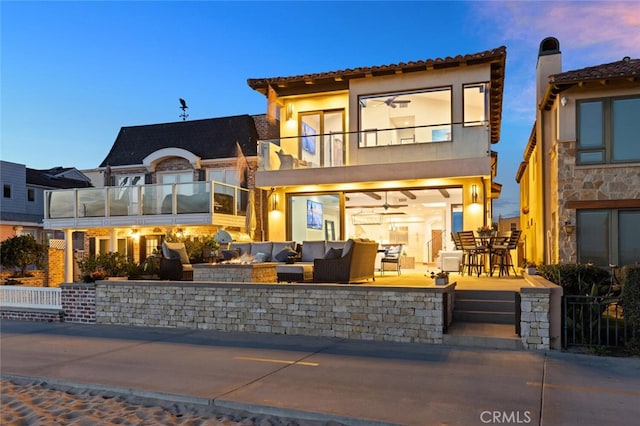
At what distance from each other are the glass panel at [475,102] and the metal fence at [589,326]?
7.42 meters

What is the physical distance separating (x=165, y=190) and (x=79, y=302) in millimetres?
8003

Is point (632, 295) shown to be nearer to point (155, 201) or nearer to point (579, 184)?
point (579, 184)

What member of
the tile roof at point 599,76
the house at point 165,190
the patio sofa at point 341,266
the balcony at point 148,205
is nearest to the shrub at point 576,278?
the patio sofa at point 341,266

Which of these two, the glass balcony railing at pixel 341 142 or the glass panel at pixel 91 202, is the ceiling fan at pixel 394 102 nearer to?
the glass balcony railing at pixel 341 142

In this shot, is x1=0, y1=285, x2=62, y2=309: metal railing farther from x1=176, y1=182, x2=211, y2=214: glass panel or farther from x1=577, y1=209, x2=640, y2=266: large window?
x1=577, y1=209, x2=640, y2=266: large window

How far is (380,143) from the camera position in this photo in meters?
14.3

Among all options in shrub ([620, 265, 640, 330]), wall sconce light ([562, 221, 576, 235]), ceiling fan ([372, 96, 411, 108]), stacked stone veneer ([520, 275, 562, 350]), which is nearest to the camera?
shrub ([620, 265, 640, 330])

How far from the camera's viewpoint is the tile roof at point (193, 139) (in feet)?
67.6

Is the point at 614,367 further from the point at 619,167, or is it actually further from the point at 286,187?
the point at 286,187

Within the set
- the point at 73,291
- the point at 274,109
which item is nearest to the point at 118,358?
the point at 73,291

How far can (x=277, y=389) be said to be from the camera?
5.32 m

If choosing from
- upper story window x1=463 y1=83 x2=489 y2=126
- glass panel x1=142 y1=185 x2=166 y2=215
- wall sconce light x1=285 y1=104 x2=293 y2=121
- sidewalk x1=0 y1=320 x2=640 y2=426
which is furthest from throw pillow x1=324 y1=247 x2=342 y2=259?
glass panel x1=142 y1=185 x2=166 y2=215

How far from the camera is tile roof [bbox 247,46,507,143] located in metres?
13.4

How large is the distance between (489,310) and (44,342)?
313 inches
